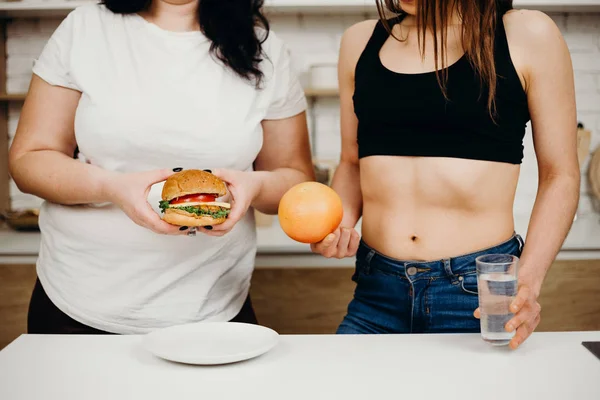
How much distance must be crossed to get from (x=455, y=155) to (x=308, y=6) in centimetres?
149

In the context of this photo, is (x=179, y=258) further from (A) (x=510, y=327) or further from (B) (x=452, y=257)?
(A) (x=510, y=327)

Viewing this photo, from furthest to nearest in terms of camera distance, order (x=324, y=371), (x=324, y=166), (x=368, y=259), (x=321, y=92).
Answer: (x=324, y=166) < (x=321, y=92) < (x=368, y=259) < (x=324, y=371)

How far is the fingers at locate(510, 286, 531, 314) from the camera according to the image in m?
1.09

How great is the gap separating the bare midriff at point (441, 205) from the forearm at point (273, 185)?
0.77 ft

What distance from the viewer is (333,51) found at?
3061 mm

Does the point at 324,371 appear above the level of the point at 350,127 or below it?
below

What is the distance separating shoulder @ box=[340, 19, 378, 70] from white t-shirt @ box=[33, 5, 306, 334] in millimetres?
237

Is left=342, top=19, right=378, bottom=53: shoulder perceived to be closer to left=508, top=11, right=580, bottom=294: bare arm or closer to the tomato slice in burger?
left=508, top=11, right=580, bottom=294: bare arm

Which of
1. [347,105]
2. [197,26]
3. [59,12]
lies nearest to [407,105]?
[347,105]

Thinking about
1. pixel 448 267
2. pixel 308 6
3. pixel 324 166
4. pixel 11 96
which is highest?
pixel 308 6

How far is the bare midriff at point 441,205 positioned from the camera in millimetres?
1405

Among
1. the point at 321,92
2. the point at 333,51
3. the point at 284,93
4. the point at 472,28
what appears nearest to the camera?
the point at 472,28

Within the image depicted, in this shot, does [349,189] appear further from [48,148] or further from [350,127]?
[48,148]

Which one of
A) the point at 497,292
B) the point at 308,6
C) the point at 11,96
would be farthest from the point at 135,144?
the point at 11,96
